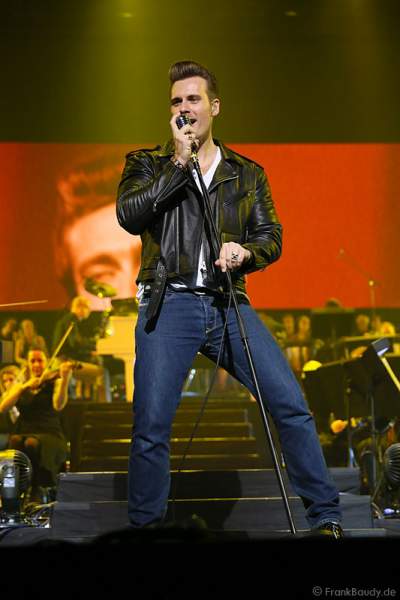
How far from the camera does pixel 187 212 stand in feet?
10.6

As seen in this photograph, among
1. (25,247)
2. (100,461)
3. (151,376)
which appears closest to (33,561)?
(151,376)

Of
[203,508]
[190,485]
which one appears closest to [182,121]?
[203,508]

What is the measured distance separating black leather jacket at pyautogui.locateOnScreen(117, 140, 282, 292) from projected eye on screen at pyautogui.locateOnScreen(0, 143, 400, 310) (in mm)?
7901

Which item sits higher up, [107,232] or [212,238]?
[107,232]

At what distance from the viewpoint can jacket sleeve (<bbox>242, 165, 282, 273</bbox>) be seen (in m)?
3.26

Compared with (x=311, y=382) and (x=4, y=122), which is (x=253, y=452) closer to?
(x=311, y=382)

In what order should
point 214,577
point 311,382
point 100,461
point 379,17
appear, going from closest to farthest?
point 214,577, point 100,461, point 311,382, point 379,17

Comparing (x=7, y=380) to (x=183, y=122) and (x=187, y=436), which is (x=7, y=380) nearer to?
(x=187, y=436)

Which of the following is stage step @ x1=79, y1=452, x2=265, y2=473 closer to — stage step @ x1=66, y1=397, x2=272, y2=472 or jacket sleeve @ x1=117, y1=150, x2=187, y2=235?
stage step @ x1=66, y1=397, x2=272, y2=472

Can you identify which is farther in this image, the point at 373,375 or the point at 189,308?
the point at 373,375

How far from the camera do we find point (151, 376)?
3.03m

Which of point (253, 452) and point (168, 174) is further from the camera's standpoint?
point (253, 452)

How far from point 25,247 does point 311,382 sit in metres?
5.01

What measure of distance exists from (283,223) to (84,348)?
10.2 ft
